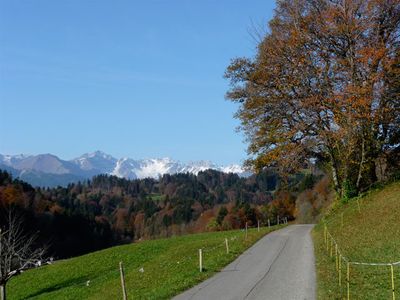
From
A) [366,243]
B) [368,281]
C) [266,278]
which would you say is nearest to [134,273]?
[266,278]

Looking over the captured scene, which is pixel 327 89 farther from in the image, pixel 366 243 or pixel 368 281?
pixel 368 281

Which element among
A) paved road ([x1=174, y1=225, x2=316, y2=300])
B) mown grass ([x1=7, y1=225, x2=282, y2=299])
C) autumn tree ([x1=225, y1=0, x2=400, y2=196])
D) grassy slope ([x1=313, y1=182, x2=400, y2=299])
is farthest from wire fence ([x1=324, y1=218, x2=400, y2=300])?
autumn tree ([x1=225, y1=0, x2=400, y2=196])

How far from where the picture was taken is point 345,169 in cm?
3916

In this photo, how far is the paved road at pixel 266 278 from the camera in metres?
17.8

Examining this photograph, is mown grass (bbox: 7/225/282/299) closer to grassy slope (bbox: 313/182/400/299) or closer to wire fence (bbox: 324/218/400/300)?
grassy slope (bbox: 313/182/400/299)

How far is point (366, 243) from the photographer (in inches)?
976

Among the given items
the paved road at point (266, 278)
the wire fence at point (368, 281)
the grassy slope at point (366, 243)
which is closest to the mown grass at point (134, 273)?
the paved road at point (266, 278)

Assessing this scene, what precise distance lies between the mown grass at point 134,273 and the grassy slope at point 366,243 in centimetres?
552

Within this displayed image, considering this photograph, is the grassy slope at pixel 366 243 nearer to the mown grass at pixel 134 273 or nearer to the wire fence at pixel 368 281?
the wire fence at pixel 368 281

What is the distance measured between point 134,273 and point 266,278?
1276 centimetres

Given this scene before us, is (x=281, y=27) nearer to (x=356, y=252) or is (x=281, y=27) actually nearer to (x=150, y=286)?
(x=356, y=252)

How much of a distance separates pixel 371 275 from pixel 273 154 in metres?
21.7

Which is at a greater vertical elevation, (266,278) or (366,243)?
(366,243)

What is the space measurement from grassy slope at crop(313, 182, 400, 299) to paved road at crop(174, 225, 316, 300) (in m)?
0.66
